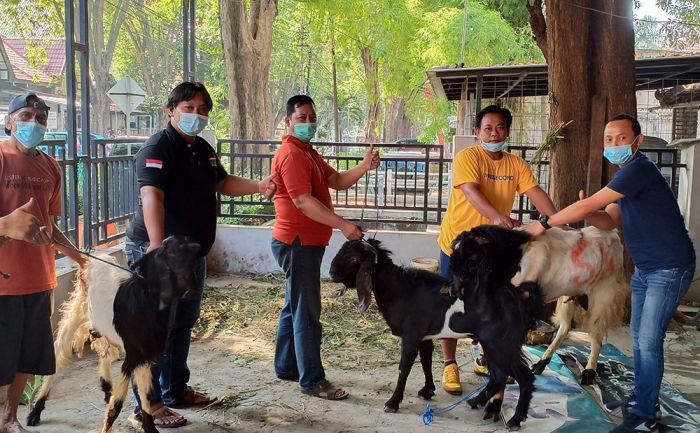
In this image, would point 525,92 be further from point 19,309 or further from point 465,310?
point 19,309

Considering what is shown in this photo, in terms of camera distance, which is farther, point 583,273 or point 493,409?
point 583,273

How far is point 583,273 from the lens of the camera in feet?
13.8

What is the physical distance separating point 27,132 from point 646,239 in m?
3.68

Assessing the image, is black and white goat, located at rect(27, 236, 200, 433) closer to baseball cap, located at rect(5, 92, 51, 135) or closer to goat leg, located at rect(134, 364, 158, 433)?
goat leg, located at rect(134, 364, 158, 433)

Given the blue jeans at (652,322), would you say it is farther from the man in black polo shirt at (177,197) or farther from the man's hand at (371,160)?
the man in black polo shirt at (177,197)

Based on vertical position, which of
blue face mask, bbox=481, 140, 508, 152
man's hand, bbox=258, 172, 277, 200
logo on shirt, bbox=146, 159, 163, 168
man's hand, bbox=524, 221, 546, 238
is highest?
blue face mask, bbox=481, 140, 508, 152

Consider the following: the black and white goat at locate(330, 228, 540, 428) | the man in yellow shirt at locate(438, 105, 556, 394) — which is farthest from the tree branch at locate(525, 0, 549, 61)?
the black and white goat at locate(330, 228, 540, 428)

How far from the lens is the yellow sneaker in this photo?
14.8ft

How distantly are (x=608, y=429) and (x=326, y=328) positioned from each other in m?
3.09

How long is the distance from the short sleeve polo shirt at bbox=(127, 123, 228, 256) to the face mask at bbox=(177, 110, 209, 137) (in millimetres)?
62

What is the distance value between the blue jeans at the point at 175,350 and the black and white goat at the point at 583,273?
1907mm

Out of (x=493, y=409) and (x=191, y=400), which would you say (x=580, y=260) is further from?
(x=191, y=400)

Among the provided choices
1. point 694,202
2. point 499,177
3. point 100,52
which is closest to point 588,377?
point 499,177

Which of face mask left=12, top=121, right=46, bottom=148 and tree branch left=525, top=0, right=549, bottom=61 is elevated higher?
tree branch left=525, top=0, right=549, bottom=61
